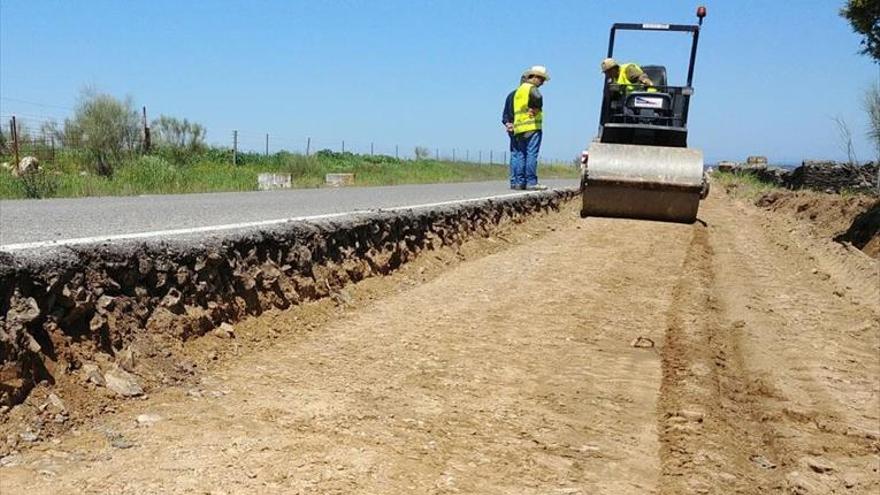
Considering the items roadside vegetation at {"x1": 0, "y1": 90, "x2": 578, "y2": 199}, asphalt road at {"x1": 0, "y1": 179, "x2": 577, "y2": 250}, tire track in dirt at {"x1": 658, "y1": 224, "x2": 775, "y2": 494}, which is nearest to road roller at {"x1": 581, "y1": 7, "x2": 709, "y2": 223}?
asphalt road at {"x1": 0, "y1": 179, "x2": 577, "y2": 250}

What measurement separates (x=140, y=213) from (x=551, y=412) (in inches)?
202

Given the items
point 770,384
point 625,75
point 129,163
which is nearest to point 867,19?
point 625,75

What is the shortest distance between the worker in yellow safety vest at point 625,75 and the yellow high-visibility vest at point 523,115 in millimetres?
1203

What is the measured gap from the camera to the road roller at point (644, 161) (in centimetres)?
995

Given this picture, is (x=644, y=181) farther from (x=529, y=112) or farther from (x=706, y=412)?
(x=706, y=412)

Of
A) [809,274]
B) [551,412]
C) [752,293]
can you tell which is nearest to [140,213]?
[551,412]

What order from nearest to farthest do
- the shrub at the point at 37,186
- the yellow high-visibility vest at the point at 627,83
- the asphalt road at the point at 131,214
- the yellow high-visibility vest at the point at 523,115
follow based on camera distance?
the asphalt road at the point at 131,214
the shrub at the point at 37,186
the yellow high-visibility vest at the point at 627,83
the yellow high-visibility vest at the point at 523,115

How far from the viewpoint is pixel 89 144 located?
2189cm

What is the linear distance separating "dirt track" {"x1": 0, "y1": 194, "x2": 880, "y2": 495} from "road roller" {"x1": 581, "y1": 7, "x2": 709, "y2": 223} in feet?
11.0

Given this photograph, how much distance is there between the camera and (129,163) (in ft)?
62.0

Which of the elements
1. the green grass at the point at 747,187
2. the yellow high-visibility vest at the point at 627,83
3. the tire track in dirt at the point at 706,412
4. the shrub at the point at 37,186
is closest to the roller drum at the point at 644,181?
the yellow high-visibility vest at the point at 627,83

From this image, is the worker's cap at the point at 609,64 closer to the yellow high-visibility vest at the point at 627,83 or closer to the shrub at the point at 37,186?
the yellow high-visibility vest at the point at 627,83

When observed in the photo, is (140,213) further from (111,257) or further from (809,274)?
(809,274)

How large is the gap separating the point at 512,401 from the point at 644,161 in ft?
22.9
